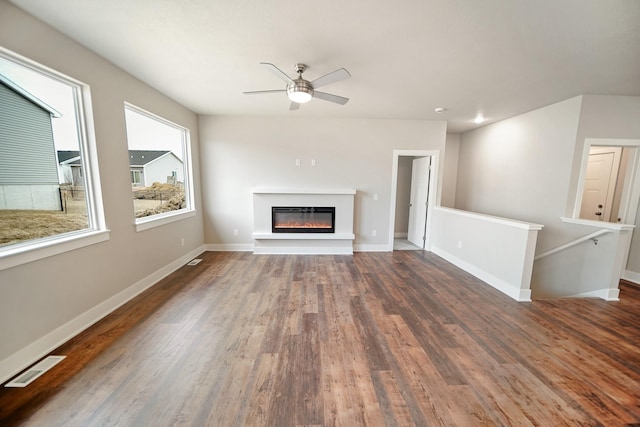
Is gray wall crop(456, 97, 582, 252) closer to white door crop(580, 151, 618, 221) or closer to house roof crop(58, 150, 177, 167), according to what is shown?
white door crop(580, 151, 618, 221)

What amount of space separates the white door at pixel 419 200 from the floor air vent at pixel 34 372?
537cm

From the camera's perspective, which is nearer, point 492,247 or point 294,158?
point 492,247

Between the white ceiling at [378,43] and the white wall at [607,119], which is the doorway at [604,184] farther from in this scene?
the white ceiling at [378,43]

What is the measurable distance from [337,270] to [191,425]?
264 cm

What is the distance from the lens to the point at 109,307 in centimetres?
245

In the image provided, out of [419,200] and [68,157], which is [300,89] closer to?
[68,157]

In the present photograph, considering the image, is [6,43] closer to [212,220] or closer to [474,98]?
[212,220]

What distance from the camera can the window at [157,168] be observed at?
2953 millimetres

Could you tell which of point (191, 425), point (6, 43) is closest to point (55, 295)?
point (191, 425)

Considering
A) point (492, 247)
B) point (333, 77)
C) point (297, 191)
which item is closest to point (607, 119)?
point (492, 247)

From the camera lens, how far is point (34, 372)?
5.48ft

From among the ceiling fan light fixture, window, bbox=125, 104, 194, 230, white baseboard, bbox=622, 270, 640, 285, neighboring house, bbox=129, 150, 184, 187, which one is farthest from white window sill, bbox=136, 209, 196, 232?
white baseboard, bbox=622, 270, 640, 285

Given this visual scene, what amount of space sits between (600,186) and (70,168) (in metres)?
7.50

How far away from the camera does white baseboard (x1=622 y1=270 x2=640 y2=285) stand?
3473mm
